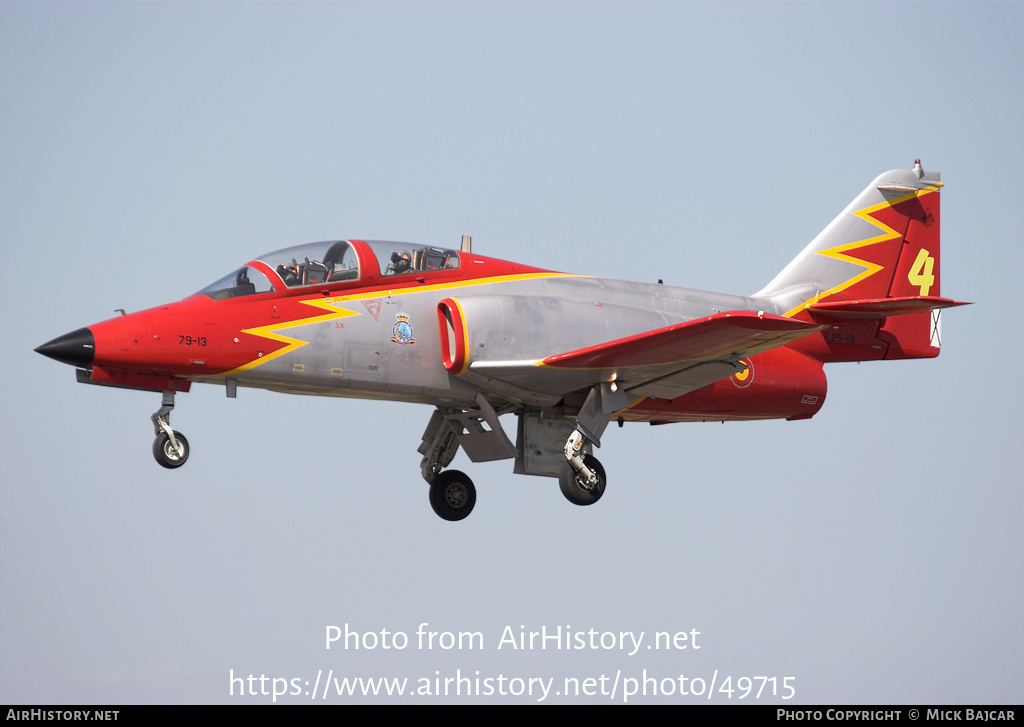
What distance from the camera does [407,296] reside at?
16.8m

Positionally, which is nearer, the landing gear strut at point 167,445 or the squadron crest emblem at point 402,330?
the landing gear strut at point 167,445

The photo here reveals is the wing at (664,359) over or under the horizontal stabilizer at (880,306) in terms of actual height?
under

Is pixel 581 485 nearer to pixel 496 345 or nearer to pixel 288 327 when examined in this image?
pixel 496 345

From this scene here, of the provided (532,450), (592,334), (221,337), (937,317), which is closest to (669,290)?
(592,334)

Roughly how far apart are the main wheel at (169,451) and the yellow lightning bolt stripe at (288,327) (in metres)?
1.07

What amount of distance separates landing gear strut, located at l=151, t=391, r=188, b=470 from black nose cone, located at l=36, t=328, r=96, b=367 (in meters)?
1.12

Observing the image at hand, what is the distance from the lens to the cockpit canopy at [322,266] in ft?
53.0

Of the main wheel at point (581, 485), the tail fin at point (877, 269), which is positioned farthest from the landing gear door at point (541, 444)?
the tail fin at point (877, 269)

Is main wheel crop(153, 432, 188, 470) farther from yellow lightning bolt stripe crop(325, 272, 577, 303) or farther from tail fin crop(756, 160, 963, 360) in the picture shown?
tail fin crop(756, 160, 963, 360)

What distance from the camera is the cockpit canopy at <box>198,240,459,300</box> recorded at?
635 inches

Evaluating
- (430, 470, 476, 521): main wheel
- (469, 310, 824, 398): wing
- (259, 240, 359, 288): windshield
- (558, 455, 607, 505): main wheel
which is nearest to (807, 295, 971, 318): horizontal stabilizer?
(469, 310, 824, 398): wing

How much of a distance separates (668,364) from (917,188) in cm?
708

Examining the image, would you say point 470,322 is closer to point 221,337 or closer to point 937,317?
point 221,337

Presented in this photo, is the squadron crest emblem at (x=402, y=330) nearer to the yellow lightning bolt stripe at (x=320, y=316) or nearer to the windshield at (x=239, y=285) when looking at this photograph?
the yellow lightning bolt stripe at (x=320, y=316)
